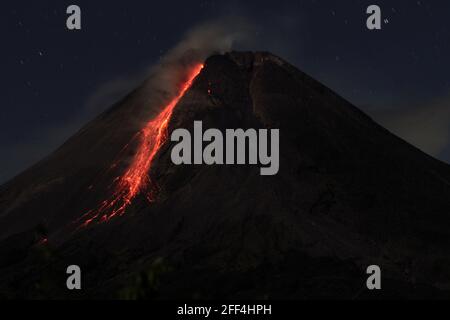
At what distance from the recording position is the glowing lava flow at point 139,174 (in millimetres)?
126312

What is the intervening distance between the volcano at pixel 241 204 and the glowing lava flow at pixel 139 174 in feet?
0.93

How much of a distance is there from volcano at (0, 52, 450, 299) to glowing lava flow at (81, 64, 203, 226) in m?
0.28

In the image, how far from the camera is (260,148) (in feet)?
461

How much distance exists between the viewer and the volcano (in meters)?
106

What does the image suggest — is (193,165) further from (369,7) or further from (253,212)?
(369,7)

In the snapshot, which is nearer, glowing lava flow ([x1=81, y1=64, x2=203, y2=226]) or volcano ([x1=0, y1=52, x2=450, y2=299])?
volcano ([x1=0, y1=52, x2=450, y2=299])

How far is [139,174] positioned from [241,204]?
68.2 ft
